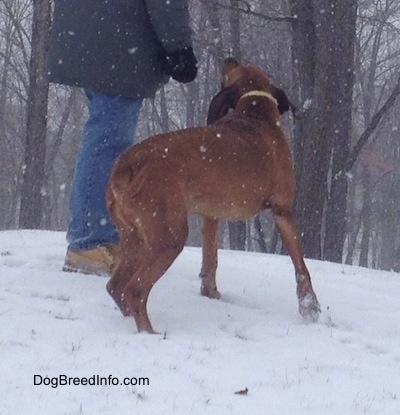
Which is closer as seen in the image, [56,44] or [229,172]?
[229,172]

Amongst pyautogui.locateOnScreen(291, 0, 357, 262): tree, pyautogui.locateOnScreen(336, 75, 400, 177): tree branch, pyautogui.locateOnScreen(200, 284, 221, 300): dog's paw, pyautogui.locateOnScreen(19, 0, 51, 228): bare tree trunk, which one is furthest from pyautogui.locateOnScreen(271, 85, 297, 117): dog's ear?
pyautogui.locateOnScreen(19, 0, 51, 228): bare tree trunk

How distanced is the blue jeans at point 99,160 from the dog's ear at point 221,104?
44cm

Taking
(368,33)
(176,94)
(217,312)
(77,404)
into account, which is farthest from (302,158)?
(368,33)

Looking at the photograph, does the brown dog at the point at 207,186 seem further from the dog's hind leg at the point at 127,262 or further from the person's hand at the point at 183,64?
the person's hand at the point at 183,64

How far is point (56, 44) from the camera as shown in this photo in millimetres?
5188

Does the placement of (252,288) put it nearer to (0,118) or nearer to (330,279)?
(330,279)

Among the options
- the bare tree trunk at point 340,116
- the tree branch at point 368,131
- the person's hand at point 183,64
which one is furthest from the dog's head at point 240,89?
the tree branch at point 368,131

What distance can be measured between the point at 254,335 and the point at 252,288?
3.79 feet

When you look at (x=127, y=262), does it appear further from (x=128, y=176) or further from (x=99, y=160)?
(x=99, y=160)

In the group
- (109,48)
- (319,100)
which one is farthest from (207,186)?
(319,100)

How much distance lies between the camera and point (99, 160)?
5.20m

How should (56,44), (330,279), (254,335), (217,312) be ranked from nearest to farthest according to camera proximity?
1. (254,335)
2. (217,312)
3. (56,44)
4. (330,279)

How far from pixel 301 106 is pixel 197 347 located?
249 inches

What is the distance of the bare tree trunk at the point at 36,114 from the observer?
1414 centimetres
